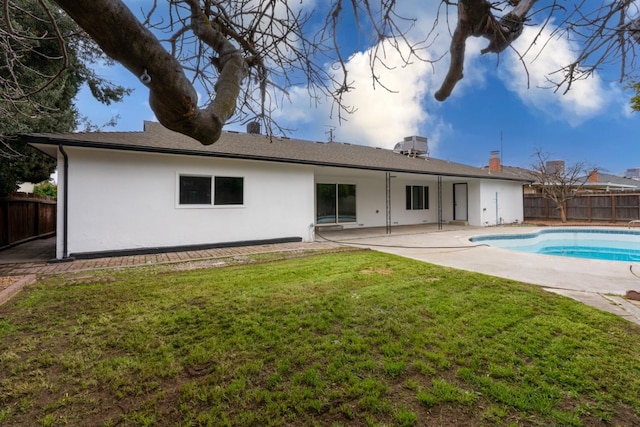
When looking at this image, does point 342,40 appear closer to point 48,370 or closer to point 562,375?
point 562,375

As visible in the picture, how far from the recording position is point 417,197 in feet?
→ 57.0

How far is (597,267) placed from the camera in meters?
6.44

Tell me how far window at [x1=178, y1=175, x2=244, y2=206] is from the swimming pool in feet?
28.3

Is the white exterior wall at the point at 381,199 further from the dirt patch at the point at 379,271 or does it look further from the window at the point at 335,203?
the dirt patch at the point at 379,271

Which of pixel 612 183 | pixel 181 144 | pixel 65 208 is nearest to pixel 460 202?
pixel 181 144

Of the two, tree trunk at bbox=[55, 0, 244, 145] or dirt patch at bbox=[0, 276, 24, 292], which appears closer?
tree trunk at bbox=[55, 0, 244, 145]

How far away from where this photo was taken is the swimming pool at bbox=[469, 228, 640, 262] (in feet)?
38.2

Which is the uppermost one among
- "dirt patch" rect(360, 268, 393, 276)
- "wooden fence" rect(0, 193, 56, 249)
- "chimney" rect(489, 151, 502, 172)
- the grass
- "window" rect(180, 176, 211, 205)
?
"chimney" rect(489, 151, 502, 172)

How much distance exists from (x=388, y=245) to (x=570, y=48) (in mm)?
7296

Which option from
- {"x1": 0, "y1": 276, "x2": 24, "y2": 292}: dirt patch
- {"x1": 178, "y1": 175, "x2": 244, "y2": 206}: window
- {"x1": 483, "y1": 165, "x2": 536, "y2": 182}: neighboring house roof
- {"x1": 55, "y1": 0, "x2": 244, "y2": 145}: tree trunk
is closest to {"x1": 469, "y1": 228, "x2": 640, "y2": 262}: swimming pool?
{"x1": 483, "y1": 165, "x2": 536, "y2": 182}: neighboring house roof

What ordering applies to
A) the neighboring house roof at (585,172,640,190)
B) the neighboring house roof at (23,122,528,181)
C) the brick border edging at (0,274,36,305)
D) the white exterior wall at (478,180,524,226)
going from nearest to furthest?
the brick border edging at (0,274,36,305)
the neighboring house roof at (23,122,528,181)
the white exterior wall at (478,180,524,226)
the neighboring house roof at (585,172,640,190)

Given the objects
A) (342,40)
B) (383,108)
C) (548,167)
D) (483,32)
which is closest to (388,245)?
(383,108)

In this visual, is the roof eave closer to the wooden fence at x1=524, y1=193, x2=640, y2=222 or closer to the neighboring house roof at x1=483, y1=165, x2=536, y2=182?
the neighboring house roof at x1=483, y1=165, x2=536, y2=182

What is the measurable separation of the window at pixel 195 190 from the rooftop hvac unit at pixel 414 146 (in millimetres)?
13131
